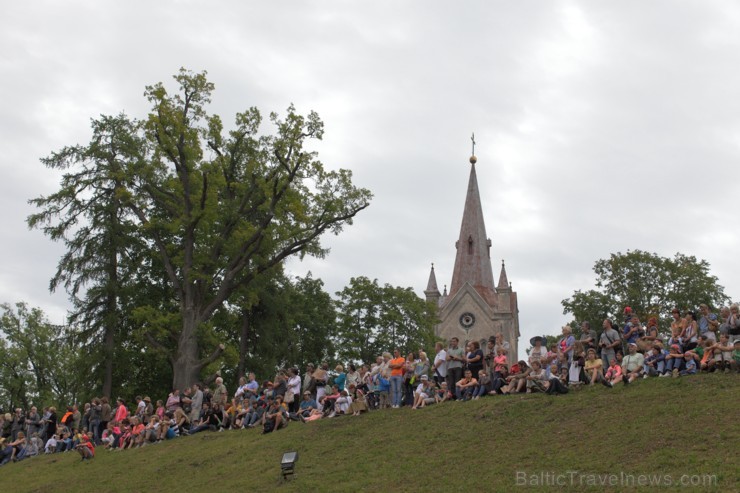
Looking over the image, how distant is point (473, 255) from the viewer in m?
75.9

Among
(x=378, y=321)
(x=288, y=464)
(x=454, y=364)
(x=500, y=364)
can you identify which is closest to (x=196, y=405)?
(x=454, y=364)

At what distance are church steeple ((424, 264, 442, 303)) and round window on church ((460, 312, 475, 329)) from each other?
381 centimetres

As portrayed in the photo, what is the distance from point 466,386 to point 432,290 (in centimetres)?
5674

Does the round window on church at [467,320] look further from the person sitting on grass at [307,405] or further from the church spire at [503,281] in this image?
the person sitting on grass at [307,405]

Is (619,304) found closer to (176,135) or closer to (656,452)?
(176,135)

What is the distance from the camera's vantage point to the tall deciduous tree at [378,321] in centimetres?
5366

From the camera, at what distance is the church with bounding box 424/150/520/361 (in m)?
71.9

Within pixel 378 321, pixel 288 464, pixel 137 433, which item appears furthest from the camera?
pixel 378 321

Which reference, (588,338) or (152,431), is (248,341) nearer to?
(152,431)

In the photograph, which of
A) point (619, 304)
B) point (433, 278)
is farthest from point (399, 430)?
point (433, 278)

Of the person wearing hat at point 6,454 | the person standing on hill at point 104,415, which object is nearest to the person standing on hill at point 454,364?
the person standing on hill at point 104,415

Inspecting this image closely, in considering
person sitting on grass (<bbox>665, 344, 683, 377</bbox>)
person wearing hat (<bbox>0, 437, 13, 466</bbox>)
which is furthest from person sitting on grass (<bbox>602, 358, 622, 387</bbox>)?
person wearing hat (<bbox>0, 437, 13, 466</bbox>)

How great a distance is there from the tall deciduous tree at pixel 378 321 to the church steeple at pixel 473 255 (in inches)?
710

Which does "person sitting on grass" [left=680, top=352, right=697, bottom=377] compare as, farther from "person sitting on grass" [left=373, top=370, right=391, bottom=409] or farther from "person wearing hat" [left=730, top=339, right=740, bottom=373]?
"person sitting on grass" [left=373, top=370, right=391, bottom=409]
